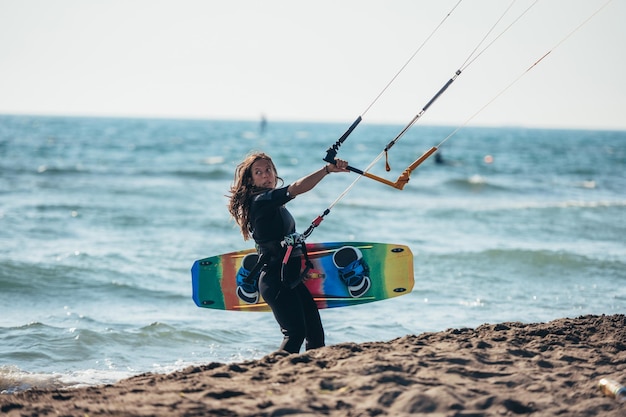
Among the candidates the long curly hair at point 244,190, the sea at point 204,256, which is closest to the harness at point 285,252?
the long curly hair at point 244,190

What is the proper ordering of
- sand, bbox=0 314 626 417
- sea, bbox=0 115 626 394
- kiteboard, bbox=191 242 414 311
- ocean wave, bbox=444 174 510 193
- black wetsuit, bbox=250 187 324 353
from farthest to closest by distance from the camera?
1. ocean wave, bbox=444 174 510 193
2. sea, bbox=0 115 626 394
3. kiteboard, bbox=191 242 414 311
4. black wetsuit, bbox=250 187 324 353
5. sand, bbox=0 314 626 417

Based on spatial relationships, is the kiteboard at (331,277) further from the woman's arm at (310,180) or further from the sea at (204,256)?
the woman's arm at (310,180)

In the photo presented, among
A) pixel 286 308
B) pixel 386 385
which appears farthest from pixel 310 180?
pixel 386 385

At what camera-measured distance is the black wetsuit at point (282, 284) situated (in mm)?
5402

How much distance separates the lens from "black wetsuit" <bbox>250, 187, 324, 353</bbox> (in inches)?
213

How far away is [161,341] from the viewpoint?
793cm

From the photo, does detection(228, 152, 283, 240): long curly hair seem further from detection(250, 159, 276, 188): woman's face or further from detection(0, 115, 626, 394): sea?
detection(0, 115, 626, 394): sea

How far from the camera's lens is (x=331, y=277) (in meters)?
6.62

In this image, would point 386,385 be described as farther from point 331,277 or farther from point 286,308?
point 331,277

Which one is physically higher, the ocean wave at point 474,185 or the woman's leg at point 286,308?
the ocean wave at point 474,185

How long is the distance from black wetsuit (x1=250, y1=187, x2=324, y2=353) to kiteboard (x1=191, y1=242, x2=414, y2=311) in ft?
3.12

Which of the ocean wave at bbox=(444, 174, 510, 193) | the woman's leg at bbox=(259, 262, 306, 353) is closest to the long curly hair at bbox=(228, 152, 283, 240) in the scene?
the woman's leg at bbox=(259, 262, 306, 353)

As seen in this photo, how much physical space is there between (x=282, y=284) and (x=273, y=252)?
0.25 metres

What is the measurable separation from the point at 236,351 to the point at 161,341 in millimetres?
906
